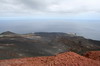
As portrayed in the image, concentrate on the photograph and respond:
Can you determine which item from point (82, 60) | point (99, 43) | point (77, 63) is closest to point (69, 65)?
point (77, 63)

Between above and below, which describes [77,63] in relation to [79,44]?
above

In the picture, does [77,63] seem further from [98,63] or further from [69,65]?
A: [98,63]

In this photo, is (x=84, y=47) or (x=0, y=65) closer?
(x=0, y=65)

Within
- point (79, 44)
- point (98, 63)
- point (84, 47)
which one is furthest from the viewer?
point (79, 44)

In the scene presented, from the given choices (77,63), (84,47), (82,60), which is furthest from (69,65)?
(84,47)

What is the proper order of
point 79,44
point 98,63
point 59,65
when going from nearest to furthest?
1. point 59,65
2. point 98,63
3. point 79,44

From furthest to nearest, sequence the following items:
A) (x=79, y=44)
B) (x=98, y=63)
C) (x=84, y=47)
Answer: (x=79, y=44) < (x=84, y=47) < (x=98, y=63)

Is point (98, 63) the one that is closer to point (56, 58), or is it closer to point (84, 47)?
point (56, 58)

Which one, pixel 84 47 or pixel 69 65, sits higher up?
pixel 69 65

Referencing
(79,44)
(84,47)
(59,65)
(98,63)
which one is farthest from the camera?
(79,44)
